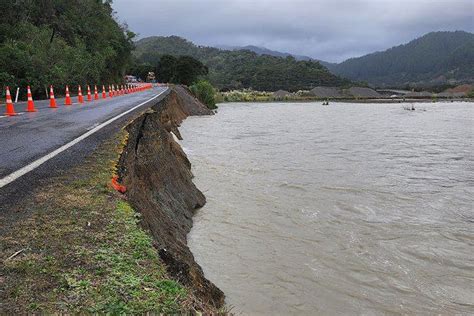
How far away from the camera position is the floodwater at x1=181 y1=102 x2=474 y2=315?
6574 mm

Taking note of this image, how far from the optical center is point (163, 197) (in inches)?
341

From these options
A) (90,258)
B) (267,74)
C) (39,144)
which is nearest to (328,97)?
(267,74)

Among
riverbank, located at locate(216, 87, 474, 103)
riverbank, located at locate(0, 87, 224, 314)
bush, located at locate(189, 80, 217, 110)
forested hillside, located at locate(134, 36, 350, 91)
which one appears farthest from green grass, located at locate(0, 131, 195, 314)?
forested hillside, located at locate(134, 36, 350, 91)

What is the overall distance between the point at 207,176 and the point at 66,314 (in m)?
12.2

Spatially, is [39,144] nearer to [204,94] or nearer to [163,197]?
[163,197]

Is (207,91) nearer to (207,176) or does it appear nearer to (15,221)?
(207,176)

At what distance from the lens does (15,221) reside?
428 cm

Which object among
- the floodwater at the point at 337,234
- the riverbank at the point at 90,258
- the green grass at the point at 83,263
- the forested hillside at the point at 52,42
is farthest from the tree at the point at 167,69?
the green grass at the point at 83,263

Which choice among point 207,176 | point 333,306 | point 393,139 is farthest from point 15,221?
point 393,139

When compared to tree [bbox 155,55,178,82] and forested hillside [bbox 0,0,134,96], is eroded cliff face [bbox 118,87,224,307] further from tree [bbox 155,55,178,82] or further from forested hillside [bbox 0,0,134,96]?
tree [bbox 155,55,178,82]

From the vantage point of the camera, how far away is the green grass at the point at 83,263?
3.01 metres

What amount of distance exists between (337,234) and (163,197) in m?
3.96

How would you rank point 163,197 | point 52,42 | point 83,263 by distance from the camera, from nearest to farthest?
point 83,263 < point 163,197 < point 52,42

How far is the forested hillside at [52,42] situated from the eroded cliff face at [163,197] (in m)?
15.4
